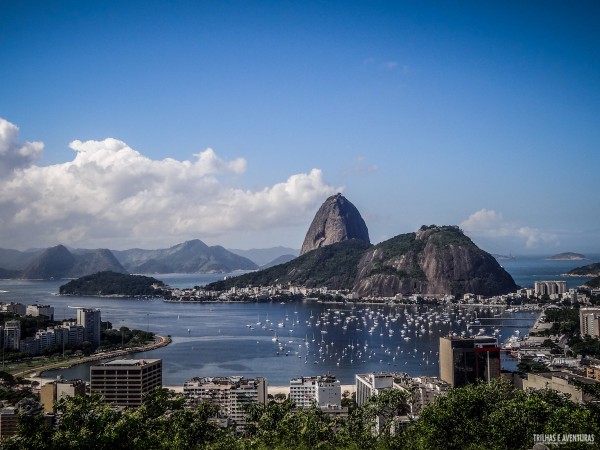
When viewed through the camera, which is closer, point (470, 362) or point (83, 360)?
point (470, 362)

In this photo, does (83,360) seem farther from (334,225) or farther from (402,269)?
(334,225)

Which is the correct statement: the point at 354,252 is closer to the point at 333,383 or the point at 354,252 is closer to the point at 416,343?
the point at 416,343

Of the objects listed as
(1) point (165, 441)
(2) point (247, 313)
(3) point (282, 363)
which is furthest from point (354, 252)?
(1) point (165, 441)

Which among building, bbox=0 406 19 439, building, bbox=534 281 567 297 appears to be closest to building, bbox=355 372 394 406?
building, bbox=0 406 19 439

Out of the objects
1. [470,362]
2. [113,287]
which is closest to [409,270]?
[113,287]

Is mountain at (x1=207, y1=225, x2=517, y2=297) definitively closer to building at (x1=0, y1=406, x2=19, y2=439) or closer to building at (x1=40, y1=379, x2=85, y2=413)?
building at (x1=40, y1=379, x2=85, y2=413)

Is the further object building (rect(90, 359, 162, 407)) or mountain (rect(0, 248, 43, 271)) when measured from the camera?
mountain (rect(0, 248, 43, 271))

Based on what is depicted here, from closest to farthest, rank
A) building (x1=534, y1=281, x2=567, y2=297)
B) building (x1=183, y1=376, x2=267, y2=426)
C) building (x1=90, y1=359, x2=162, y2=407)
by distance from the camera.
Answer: building (x1=183, y1=376, x2=267, y2=426), building (x1=90, y1=359, x2=162, y2=407), building (x1=534, y1=281, x2=567, y2=297)
